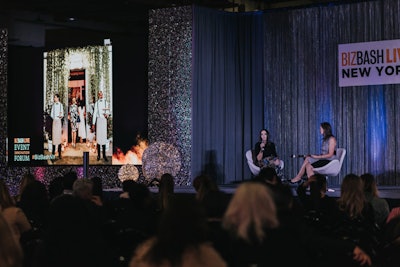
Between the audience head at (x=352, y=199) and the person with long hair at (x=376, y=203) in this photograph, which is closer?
the audience head at (x=352, y=199)

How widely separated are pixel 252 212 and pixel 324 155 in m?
8.82

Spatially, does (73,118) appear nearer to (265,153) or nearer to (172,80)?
(172,80)

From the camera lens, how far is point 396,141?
41.6ft

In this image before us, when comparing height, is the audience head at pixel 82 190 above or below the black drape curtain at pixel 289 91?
below

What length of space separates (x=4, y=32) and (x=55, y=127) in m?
2.26

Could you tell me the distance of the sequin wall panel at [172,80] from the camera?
43.0 ft

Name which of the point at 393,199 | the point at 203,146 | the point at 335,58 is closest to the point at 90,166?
the point at 203,146

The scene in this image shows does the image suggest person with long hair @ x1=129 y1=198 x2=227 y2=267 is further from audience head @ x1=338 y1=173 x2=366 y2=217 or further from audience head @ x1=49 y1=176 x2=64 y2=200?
audience head @ x1=49 y1=176 x2=64 y2=200

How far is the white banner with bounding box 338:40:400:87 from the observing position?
12.7 metres

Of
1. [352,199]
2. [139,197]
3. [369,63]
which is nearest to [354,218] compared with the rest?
[352,199]

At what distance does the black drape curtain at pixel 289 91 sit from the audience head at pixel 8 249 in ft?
32.0

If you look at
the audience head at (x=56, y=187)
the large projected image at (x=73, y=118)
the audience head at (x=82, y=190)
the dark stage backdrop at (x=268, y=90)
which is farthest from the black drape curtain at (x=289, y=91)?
the audience head at (x=82, y=190)

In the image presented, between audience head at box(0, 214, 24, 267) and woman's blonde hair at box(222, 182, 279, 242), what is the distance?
3.11ft

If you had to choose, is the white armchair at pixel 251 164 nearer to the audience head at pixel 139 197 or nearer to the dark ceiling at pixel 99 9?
the dark ceiling at pixel 99 9
